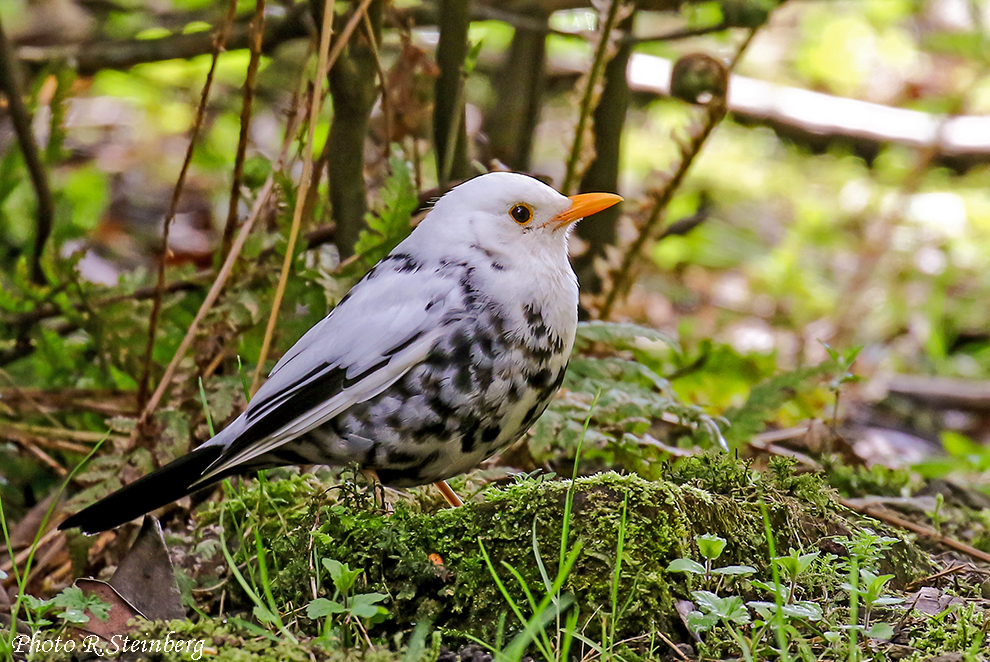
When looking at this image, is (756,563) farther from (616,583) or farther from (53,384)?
(53,384)

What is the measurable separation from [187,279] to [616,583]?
2.57 meters

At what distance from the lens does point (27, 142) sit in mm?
4383

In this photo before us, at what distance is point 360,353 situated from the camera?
2816mm

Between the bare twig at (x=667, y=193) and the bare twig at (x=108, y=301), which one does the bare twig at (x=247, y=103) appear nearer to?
the bare twig at (x=108, y=301)

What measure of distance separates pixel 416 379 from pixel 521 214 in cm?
65

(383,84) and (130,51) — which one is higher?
(383,84)

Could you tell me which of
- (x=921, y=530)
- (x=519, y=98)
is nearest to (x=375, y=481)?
(x=921, y=530)

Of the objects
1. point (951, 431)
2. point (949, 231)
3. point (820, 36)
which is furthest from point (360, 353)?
point (820, 36)

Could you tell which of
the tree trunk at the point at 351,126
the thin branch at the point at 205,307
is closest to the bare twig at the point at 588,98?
the tree trunk at the point at 351,126

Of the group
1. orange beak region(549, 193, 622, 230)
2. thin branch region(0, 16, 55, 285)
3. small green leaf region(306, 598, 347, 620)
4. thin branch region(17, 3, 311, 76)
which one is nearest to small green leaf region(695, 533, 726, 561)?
small green leaf region(306, 598, 347, 620)

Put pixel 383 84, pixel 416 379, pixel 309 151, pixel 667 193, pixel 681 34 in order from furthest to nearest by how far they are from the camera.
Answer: pixel 681 34 → pixel 667 193 → pixel 383 84 → pixel 309 151 → pixel 416 379

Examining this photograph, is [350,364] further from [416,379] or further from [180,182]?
[180,182]

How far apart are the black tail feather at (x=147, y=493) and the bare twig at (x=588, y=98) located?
78.5 inches

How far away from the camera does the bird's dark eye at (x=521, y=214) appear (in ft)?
10.0
